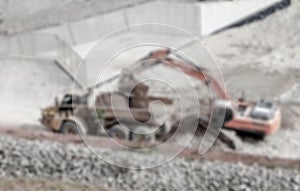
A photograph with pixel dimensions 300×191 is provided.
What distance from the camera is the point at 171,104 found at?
1639 cm

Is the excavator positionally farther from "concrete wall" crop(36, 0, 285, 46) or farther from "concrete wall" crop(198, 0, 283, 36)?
"concrete wall" crop(198, 0, 283, 36)

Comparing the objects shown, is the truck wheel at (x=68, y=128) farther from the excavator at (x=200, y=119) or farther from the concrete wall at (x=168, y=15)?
the concrete wall at (x=168, y=15)

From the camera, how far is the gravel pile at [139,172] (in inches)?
508

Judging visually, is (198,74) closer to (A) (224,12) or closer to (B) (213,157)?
(B) (213,157)

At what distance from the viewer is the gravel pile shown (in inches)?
508

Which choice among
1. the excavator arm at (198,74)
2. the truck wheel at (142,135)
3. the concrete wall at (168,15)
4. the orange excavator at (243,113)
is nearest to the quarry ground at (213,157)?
the orange excavator at (243,113)

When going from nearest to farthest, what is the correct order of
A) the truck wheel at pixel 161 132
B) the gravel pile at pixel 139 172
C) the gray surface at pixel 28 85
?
the gravel pile at pixel 139 172 < the truck wheel at pixel 161 132 < the gray surface at pixel 28 85

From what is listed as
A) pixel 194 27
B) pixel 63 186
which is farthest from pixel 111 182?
pixel 194 27

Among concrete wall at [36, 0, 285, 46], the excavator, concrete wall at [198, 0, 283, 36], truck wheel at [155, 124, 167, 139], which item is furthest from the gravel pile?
concrete wall at [198, 0, 283, 36]

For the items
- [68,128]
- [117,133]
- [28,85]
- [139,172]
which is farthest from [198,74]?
[28,85]

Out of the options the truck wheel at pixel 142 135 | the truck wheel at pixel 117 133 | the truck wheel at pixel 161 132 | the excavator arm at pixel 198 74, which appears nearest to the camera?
the truck wheel at pixel 142 135

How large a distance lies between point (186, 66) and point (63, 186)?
23.3 feet

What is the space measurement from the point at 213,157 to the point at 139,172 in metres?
2.11

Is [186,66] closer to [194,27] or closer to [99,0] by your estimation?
[194,27]
